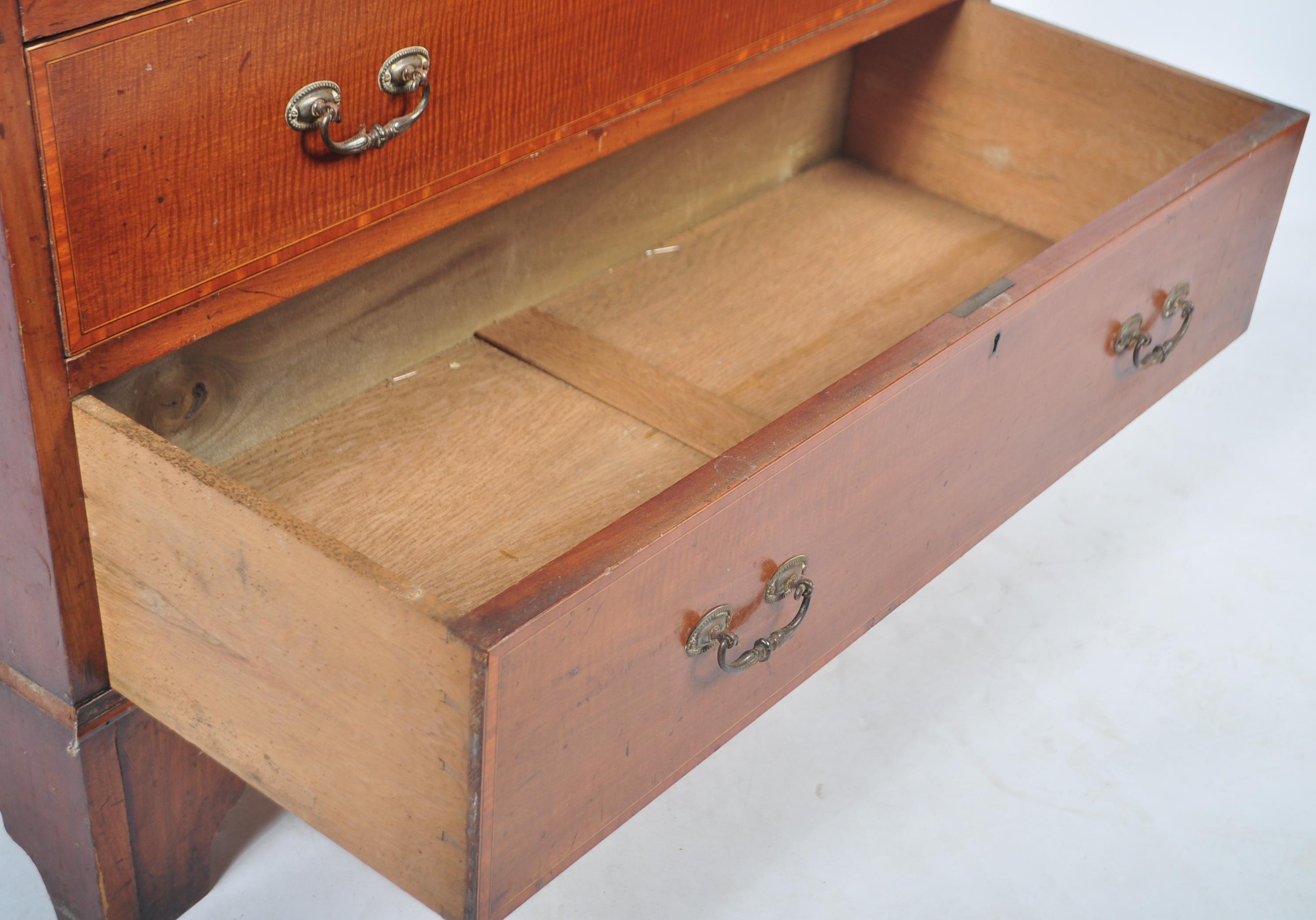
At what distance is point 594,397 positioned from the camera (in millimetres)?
1294

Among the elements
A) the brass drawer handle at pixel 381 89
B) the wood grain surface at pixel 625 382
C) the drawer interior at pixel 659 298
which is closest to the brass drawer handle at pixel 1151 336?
the drawer interior at pixel 659 298

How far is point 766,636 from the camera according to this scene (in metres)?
1.02

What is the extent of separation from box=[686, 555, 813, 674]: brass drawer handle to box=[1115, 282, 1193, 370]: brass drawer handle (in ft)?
1.38

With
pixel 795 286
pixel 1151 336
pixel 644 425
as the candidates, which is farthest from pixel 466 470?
pixel 1151 336

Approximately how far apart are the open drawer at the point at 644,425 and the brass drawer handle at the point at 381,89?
208mm

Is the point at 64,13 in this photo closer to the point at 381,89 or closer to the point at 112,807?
the point at 381,89

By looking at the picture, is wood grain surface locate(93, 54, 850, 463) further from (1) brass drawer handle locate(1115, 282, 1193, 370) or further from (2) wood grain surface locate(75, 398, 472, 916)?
(1) brass drawer handle locate(1115, 282, 1193, 370)

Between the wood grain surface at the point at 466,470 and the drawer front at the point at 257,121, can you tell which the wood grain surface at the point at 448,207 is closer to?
the drawer front at the point at 257,121

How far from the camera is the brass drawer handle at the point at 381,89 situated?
94 centimetres

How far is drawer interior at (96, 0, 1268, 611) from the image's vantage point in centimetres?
114

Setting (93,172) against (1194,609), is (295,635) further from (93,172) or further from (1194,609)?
(1194,609)

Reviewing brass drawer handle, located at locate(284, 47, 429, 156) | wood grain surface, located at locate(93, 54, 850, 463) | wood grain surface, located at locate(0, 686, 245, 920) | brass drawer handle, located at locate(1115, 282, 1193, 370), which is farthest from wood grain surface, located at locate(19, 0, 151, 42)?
brass drawer handle, located at locate(1115, 282, 1193, 370)

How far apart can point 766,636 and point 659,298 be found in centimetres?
51

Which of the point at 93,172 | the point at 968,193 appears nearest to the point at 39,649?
the point at 93,172
